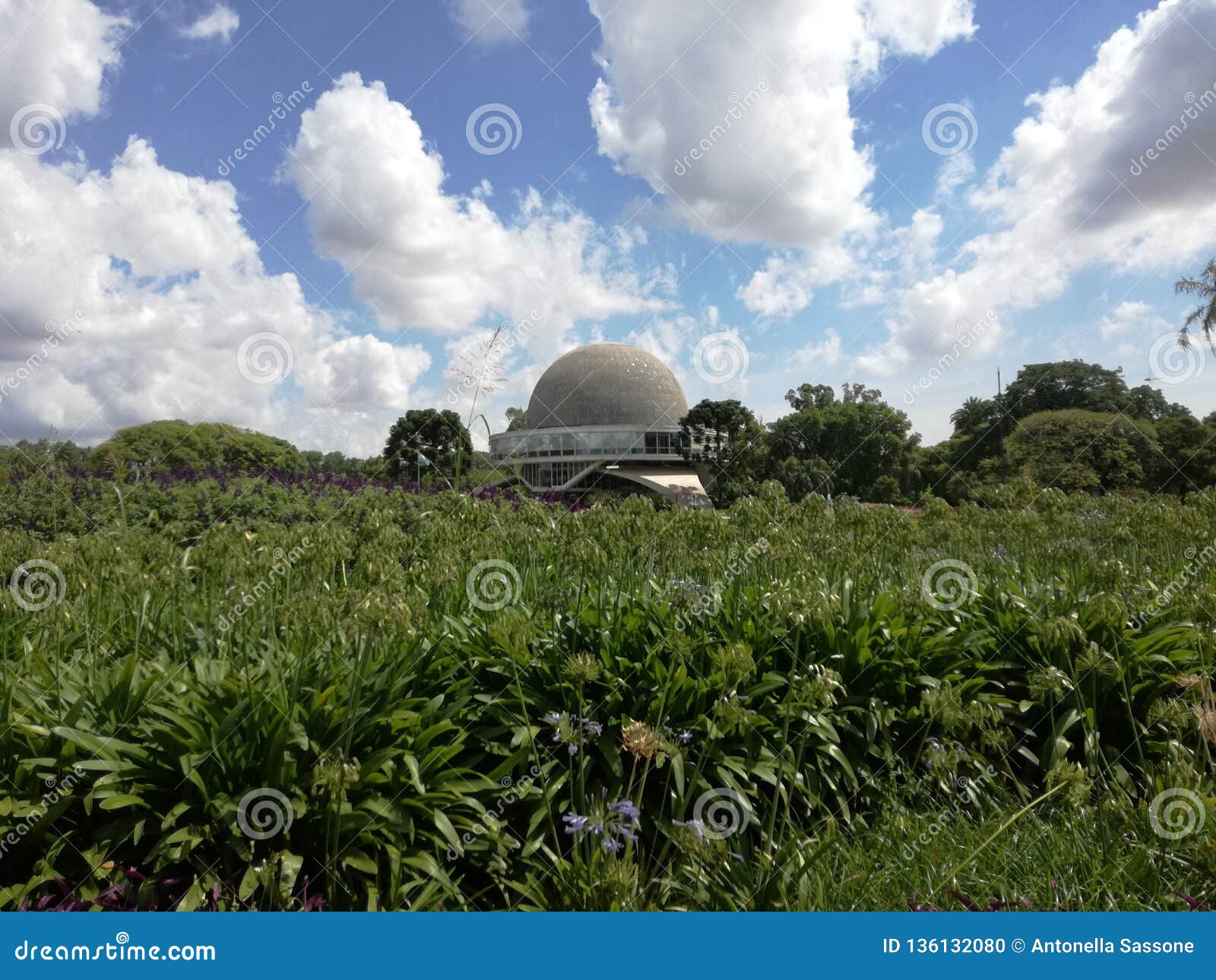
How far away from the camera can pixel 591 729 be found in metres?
3.29

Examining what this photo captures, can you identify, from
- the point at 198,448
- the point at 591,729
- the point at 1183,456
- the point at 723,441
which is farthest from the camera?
the point at 198,448

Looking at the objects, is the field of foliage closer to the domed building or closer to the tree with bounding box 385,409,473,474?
the tree with bounding box 385,409,473,474

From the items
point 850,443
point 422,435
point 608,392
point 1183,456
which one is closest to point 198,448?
point 422,435

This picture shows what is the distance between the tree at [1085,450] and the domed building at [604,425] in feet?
114

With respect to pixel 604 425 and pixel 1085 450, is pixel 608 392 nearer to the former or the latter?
pixel 604 425

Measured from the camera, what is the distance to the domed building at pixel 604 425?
247 ft

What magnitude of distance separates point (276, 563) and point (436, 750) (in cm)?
250

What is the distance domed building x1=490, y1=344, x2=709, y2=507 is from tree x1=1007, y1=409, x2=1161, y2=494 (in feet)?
114

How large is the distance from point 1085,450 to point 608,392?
54.8 metres

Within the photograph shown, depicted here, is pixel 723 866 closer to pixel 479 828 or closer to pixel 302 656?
pixel 479 828

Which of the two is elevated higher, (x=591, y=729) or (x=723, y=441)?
(x=723, y=441)

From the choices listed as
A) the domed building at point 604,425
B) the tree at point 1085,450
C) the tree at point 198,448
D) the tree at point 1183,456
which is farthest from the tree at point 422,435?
the tree at point 1183,456

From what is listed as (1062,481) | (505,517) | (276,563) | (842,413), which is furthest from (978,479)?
(276,563)

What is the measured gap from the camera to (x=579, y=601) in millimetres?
4320
